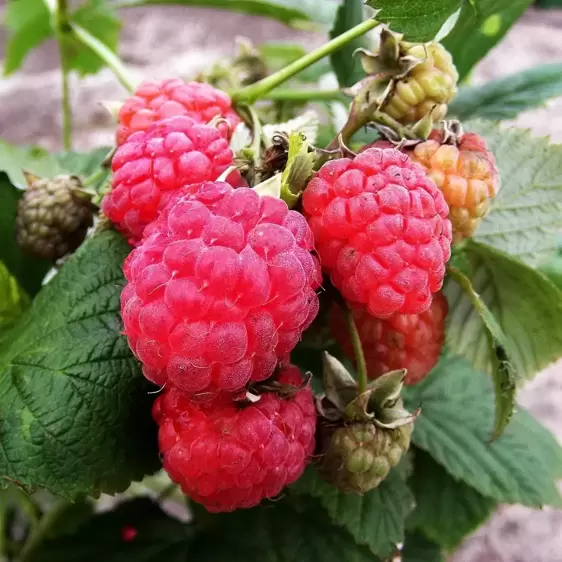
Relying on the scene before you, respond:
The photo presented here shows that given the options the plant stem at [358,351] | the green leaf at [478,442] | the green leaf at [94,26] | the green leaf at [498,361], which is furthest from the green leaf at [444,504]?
the green leaf at [94,26]

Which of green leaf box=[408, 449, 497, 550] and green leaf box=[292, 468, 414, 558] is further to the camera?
green leaf box=[408, 449, 497, 550]

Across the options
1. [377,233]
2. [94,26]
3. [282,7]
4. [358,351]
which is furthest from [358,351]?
[94,26]

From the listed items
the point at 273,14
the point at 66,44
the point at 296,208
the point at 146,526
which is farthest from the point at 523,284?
the point at 66,44

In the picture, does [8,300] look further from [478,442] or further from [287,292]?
[478,442]

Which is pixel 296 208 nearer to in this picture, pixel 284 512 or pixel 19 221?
pixel 19 221

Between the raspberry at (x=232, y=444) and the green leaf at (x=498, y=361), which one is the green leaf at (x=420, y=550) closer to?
the green leaf at (x=498, y=361)

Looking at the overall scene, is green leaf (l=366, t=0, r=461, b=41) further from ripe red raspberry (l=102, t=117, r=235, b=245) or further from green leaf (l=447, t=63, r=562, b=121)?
green leaf (l=447, t=63, r=562, b=121)

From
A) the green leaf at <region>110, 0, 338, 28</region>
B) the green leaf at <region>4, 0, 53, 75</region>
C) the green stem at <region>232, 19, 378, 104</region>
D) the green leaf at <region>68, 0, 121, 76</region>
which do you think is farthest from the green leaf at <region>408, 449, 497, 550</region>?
the green leaf at <region>4, 0, 53, 75</region>
